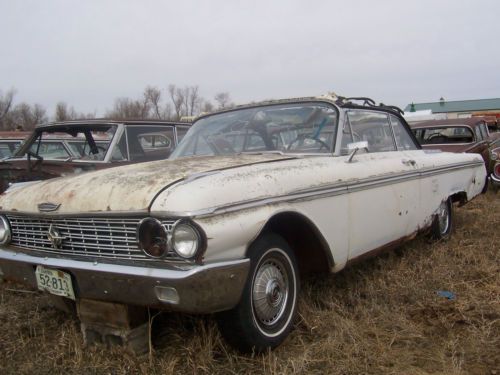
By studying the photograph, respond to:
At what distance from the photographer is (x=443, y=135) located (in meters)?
9.98

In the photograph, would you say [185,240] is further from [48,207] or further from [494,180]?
[494,180]

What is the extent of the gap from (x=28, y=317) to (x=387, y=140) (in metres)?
3.46

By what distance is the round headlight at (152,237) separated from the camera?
2.42 metres

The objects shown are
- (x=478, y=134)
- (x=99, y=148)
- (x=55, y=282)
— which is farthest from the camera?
(x=478, y=134)

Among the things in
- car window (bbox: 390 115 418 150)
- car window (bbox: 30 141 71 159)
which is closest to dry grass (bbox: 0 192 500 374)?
car window (bbox: 390 115 418 150)

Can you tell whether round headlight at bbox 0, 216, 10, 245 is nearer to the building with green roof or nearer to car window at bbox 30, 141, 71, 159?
car window at bbox 30, 141, 71, 159

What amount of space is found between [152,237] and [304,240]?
3.78 ft

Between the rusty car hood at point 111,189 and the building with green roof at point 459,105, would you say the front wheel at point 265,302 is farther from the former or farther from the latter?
the building with green roof at point 459,105

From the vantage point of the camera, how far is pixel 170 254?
7.91 ft

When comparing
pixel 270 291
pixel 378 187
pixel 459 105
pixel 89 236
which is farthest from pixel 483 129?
pixel 459 105

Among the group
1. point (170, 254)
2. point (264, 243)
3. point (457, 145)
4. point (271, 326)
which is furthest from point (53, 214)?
point (457, 145)

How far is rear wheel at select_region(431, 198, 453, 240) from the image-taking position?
16.9 feet

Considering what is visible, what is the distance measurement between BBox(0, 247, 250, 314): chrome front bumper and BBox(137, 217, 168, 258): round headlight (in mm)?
81

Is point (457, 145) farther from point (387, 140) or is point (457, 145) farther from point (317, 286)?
point (317, 286)
